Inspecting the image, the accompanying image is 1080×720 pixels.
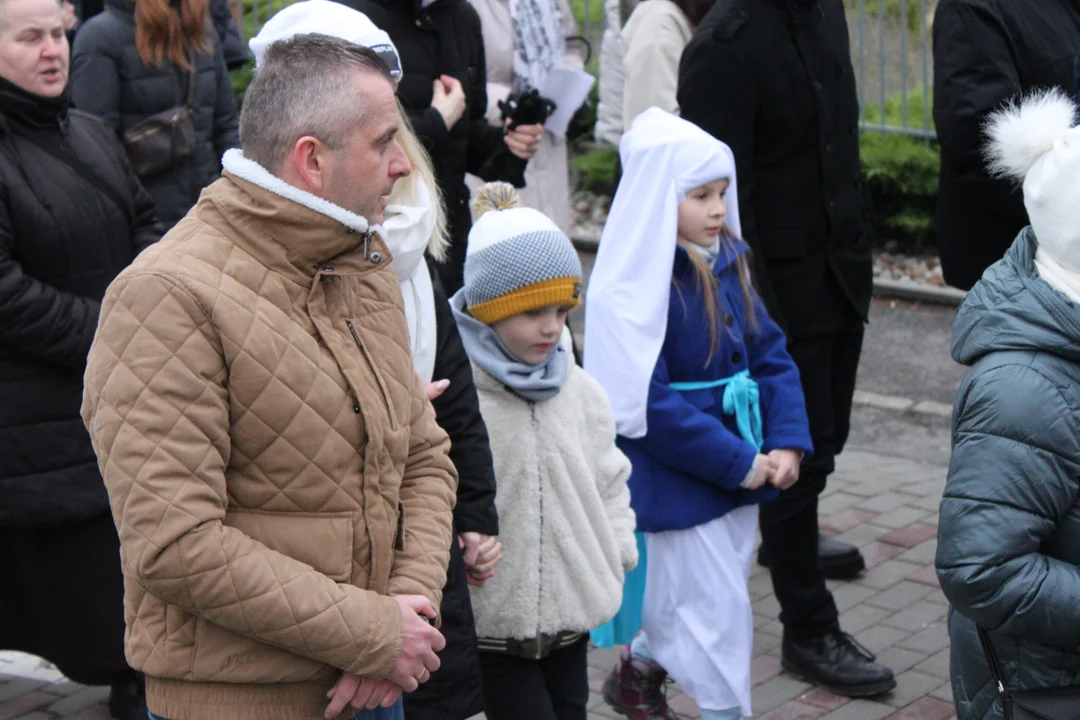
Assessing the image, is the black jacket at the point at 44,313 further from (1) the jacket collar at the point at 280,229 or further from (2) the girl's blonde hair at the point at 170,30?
(1) the jacket collar at the point at 280,229

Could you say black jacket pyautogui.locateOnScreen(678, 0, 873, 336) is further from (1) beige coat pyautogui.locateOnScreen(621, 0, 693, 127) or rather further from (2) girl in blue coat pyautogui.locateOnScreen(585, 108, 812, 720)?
(1) beige coat pyautogui.locateOnScreen(621, 0, 693, 127)

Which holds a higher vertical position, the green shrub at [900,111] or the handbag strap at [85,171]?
the handbag strap at [85,171]

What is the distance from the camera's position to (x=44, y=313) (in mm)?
3906

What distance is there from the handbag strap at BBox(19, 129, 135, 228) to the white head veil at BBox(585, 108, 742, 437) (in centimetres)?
134

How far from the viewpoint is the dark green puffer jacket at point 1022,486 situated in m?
2.57

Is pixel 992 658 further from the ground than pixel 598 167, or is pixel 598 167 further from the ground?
pixel 992 658

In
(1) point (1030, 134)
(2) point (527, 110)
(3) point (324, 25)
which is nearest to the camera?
(1) point (1030, 134)

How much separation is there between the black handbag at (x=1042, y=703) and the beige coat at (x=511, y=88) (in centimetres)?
372

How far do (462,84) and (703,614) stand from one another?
2.06m

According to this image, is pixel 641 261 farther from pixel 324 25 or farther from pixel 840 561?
pixel 840 561

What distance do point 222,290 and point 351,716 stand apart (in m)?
0.79

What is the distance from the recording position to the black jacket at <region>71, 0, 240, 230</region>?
5.07 metres

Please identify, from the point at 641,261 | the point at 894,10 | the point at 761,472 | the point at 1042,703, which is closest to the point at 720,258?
the point at 641,261

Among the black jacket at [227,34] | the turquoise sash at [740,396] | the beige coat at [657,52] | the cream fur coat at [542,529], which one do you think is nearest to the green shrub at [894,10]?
the beige coat at [657,52]
